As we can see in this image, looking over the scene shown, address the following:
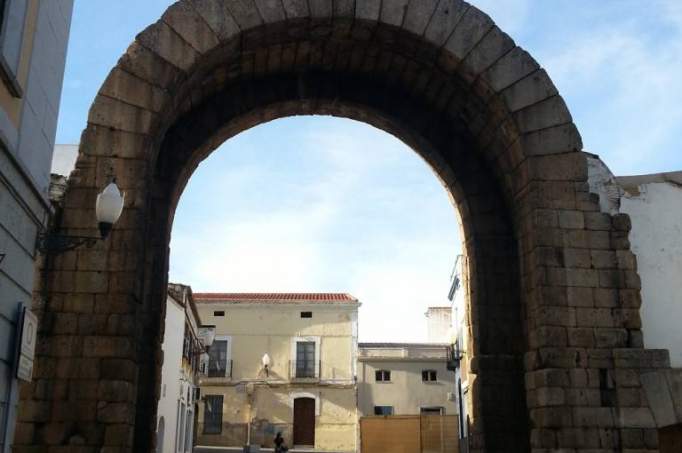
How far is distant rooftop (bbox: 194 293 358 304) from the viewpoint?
1161 inches

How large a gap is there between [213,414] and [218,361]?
2.01 meters

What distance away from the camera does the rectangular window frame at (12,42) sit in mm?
5141

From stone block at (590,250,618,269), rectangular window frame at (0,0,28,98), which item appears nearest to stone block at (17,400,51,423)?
rectangular window frame at (0,0,28,98)

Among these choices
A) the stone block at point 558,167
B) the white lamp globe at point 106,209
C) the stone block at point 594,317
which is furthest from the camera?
the stone block at point 558,167

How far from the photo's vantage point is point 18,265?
5.55m

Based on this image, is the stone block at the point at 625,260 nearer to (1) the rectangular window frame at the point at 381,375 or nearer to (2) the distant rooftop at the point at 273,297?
(1) the rectangular window frame at the point at 381,375

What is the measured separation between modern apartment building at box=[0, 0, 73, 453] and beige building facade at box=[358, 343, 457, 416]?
76.7 ft

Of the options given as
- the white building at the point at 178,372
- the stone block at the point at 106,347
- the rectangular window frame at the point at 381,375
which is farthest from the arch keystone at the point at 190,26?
the rectangular window frame at the point at 381,375

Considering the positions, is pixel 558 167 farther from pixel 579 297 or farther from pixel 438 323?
pixel 438 323

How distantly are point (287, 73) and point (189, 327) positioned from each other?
11.4 meters

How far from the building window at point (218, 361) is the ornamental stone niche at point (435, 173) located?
20.2 meters

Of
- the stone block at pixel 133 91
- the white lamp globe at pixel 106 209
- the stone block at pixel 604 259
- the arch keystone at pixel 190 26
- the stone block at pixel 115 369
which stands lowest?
the stone block at pixel 115 369

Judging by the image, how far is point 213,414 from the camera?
2827 cm

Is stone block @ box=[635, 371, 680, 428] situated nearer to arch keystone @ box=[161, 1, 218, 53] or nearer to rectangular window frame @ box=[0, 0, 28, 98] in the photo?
arch keystone @ box=[161, 1, 218, 53]
